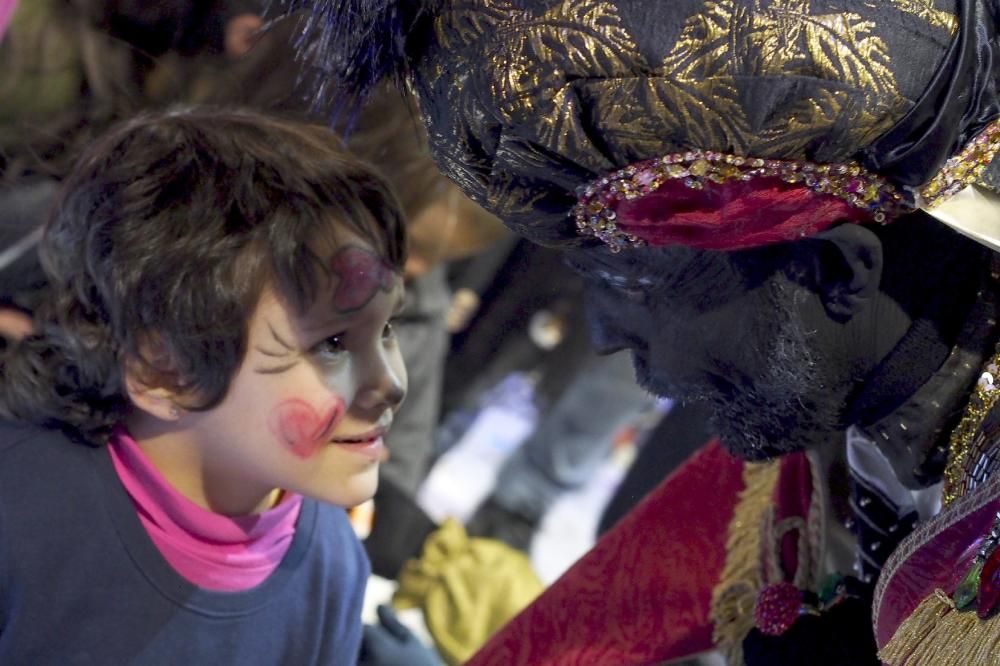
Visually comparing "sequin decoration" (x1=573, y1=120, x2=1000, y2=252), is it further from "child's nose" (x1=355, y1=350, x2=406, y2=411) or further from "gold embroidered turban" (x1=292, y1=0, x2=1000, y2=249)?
"child's nose" (x1=355, y1=350, x2=406, y2=411)

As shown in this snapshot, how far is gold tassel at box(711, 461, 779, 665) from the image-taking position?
1146 mm

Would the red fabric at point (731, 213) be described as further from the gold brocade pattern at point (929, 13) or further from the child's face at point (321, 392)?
the child's face at point (321, 392)

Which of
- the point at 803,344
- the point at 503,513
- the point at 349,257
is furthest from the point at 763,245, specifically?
the point at 503,513

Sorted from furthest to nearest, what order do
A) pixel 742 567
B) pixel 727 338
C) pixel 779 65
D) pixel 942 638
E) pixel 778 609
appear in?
pixel 742 567
pixel 778 609
pixel 727 338
pixel 942 638
pixel 779 65

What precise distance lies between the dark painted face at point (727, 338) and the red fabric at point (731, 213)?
0.08 meters

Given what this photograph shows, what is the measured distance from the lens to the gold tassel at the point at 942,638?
75 centimetres

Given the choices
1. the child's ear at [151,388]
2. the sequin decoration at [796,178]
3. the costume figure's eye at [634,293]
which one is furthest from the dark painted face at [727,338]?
the child's ear at [151,388]

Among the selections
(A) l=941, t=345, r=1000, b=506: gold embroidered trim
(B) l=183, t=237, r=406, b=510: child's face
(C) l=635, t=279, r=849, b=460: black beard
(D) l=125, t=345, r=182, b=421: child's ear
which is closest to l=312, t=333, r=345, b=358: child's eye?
(B) l=183, t=237, r=406, b=510: child's face

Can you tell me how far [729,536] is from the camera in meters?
1.20

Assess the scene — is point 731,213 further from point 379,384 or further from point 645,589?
point 645,589

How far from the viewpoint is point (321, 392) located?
94cm

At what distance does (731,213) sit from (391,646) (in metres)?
0.65

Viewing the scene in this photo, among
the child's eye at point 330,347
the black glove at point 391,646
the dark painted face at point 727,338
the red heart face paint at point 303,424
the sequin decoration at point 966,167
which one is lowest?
the black glove at point 391,646

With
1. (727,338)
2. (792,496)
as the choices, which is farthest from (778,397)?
(792,496)
